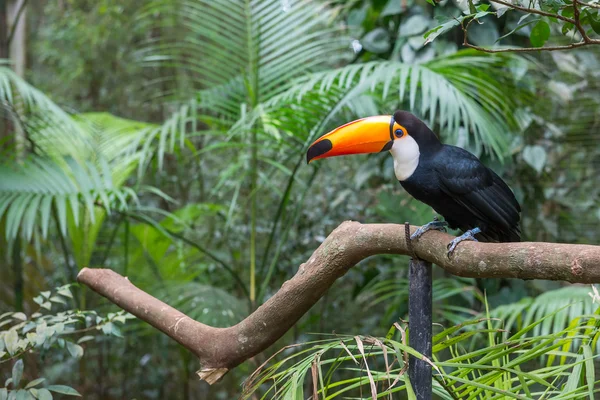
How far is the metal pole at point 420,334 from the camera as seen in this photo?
801mm

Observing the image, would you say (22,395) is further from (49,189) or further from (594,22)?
(594,22)

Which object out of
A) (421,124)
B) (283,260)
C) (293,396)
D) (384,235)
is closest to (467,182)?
(421,124)

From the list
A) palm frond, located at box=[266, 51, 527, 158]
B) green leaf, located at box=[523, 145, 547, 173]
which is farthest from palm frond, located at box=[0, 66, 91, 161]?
green leaf, located at box=[523, 145, 547, 173]

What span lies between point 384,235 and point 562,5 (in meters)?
0.37

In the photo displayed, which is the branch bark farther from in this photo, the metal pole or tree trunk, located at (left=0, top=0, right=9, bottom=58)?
tree trunk, located at (left=0, top=0, right=9, bottom=58)

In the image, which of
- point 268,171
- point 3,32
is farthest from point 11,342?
point 268,171

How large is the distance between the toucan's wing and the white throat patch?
0.05 metres

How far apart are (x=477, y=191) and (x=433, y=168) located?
90mm

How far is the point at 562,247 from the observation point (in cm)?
69

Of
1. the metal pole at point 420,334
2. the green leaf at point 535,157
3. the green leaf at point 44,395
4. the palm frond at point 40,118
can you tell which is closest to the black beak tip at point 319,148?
the metal pole at point 420,334

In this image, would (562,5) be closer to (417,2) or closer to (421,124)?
(421,124)

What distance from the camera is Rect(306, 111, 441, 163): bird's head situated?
43.1 inches

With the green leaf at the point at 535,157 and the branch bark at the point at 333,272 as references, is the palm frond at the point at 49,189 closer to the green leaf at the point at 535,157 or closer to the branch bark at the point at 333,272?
the branch bark at the point at 333,272

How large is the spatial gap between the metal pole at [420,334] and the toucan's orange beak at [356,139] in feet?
1.09
